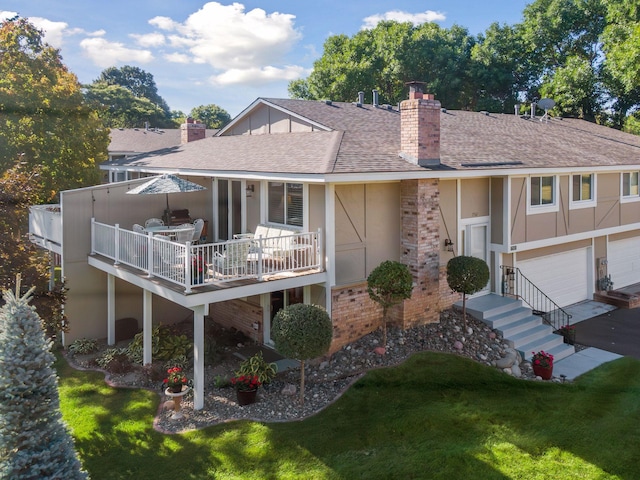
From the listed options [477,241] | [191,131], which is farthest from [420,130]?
[191,131]

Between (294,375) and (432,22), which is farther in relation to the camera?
(432,22)

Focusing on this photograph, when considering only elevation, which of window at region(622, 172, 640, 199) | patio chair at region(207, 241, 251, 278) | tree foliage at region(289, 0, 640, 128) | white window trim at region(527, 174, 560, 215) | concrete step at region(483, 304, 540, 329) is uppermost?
tree foliage at region(289, 0, 640, 128)

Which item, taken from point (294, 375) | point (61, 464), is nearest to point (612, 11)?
point (294, 375)

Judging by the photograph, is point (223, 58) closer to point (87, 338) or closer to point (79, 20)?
point (79, 20)

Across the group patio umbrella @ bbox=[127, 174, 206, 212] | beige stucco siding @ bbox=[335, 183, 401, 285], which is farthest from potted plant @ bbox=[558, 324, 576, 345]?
patio umbrella @ bbox=[127, 174, 206, 212]

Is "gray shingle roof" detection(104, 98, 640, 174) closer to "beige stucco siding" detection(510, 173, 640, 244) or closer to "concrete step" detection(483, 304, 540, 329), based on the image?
"beige stucco siding" detection(510, 173, 640, 244)

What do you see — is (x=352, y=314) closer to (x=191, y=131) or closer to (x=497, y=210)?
(x=497, y=210)
